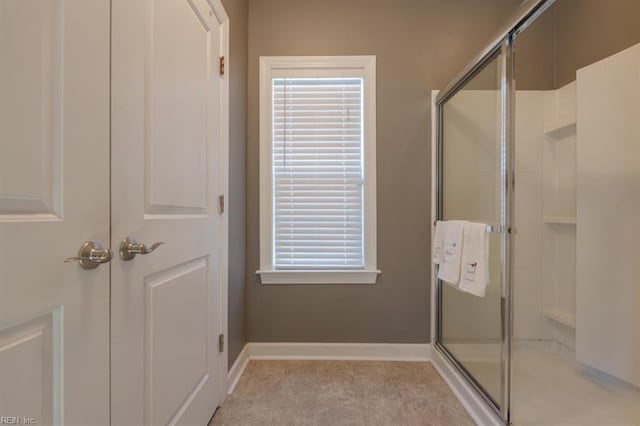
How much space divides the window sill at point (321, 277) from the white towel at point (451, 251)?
1.52 feet

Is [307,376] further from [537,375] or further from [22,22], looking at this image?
[22,22]

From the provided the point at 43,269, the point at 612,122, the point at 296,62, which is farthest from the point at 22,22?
the point at 612,122

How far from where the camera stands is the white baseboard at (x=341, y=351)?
1.99 meters

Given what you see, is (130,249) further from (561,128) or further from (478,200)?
(561,128)

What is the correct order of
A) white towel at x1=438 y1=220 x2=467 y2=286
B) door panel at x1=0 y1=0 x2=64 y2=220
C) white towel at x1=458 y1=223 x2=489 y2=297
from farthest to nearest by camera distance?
1. white towel at x1=438 y1=220 x2=467 y2=286
2. white towel at x1=458 y1=223 x2=489 y2=297
3. door panel at x1=0 y1=0 x2=64 y2=220

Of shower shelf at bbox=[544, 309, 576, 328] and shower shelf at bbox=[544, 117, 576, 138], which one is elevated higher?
shower shelf at bbox=[544, 117, 576, 138]

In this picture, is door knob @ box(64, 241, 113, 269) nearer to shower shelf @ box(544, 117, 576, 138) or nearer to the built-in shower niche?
the built-in shower niche

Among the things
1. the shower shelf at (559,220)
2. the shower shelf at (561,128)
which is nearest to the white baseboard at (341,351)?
the shower shelf at (559,220)

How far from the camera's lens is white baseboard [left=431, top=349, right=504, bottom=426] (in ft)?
4.34

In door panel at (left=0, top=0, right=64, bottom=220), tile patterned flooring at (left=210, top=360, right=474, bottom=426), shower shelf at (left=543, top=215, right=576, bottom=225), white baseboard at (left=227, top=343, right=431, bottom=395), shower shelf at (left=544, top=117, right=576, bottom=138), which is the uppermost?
shower shelf at (left=544, top=117, right=576, bottom=138)

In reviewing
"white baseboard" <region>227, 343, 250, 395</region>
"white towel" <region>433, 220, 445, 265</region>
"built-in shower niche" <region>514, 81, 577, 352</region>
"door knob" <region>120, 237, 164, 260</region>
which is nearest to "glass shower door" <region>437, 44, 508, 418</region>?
"white towel" <region>433, 220, 445, 265</region>

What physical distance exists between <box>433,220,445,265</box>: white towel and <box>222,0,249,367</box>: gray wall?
1.28 meters

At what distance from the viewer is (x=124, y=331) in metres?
0.80

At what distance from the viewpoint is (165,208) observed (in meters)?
1.00
